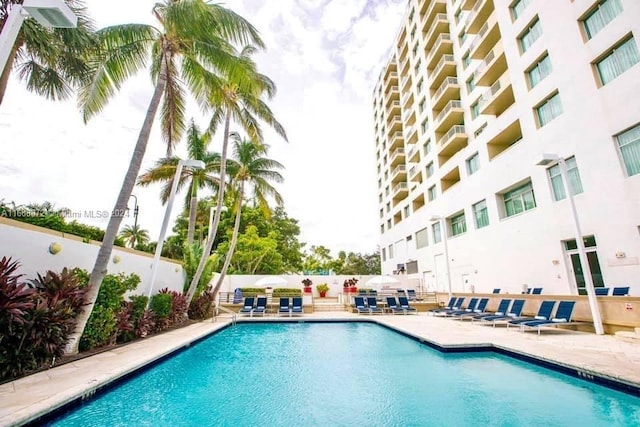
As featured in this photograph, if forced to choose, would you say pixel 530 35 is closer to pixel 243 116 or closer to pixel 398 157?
pixel 243 116

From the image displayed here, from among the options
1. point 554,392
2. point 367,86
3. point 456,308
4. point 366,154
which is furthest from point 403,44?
point 554,392

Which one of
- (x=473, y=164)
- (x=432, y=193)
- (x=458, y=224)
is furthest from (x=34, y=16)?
(x=432, y=193)

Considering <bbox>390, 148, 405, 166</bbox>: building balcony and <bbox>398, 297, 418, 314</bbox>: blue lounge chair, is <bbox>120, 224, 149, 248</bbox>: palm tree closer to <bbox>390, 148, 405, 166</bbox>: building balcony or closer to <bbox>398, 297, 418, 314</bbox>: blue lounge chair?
<bbox>390, 148, 405, 166</bbox>: building balcony

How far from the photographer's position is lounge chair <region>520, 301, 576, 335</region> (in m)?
9.80

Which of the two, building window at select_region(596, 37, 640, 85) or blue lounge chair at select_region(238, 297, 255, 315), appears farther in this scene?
blue lounge chair at select_region(238, 297, 255, 315)

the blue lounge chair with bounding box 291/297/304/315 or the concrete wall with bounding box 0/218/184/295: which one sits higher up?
the concrete wall with bounding box 0/218/184/295

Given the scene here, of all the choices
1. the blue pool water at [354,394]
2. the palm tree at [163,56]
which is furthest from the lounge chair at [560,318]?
the palm tree at [163,56]

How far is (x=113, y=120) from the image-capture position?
1036 centimetres

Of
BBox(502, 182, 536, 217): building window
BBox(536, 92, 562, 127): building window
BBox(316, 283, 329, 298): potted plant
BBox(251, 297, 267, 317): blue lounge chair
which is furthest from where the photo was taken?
BBox(316, 283, 329, 298): potted plant

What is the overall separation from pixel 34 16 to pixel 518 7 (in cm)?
2188

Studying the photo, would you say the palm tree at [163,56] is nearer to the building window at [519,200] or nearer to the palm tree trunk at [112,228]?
the palm tree trunk at [112,228]

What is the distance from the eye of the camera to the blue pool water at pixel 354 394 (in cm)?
447

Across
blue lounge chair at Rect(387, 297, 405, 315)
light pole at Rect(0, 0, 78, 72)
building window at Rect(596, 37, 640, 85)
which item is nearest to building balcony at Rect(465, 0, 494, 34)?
building window at Rect(596, 37, 640, 85)

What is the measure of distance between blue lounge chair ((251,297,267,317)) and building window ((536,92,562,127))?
17.6 metres
